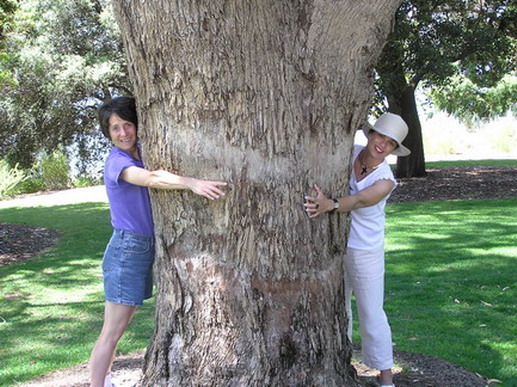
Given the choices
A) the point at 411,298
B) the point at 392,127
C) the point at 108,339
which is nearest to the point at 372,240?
the point at 392,127

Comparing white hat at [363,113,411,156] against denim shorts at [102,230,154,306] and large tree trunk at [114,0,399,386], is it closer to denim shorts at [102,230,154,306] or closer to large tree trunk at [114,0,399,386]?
large tree trunk at [114,0,399,386]

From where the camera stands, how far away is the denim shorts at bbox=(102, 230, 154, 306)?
372 centimetres

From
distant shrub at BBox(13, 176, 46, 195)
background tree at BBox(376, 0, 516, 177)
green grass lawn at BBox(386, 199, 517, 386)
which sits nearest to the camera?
green grass lawn at BBox(386, 199, 517, 386)

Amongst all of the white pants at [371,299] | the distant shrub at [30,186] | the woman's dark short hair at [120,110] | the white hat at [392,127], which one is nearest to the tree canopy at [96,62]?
the distant shrub at [30,186]

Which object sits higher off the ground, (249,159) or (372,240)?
(249,159)

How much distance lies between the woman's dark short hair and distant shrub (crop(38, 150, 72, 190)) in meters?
17.9

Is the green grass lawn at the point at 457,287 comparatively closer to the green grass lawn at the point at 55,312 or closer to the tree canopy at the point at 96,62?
the green grass lawn at the point at 55,312

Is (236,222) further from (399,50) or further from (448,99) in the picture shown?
(448,99)

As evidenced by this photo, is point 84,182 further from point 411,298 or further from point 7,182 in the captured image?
point 411,298

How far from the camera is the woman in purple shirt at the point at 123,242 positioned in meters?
3.72

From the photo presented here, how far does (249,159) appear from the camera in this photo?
3.29m

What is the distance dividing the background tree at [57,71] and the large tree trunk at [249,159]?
54.6 feet

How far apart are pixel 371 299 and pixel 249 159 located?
51.2 inches

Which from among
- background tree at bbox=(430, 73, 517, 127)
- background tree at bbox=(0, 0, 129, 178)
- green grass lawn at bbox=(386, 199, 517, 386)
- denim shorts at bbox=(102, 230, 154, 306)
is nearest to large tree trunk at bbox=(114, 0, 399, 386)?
denim shorts at bbox=(102, 230, 154, 306)
